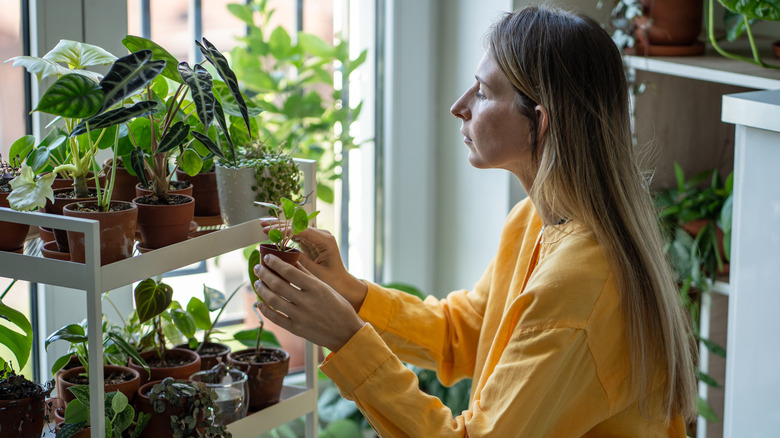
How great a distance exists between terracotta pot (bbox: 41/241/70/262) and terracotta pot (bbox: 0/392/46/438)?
20 cm

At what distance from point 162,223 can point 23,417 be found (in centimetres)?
32

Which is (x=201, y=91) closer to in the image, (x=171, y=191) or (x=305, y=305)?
(x=171, y=191)

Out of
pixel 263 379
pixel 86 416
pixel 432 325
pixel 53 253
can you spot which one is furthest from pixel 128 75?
pixel 432 325

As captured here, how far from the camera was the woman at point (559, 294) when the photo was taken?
116 centimetres

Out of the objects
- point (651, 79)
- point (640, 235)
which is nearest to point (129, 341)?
point (640, 235)

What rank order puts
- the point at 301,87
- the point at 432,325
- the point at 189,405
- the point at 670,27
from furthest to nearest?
the point at 301,87
the point at 670,27
the point at 432,325
the point at 189,405

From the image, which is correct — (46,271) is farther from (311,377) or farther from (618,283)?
(618,283)

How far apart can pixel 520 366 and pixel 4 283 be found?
3.44 feet

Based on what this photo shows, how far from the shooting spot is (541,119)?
1247 mm

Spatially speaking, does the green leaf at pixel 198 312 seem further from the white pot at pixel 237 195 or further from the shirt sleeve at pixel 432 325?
the shirt sleeve at pixel 432 325

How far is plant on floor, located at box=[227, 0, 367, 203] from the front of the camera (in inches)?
78.0

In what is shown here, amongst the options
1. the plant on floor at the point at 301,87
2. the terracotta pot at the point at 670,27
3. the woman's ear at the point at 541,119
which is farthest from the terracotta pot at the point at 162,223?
the terracotta pot at the point at 670,27

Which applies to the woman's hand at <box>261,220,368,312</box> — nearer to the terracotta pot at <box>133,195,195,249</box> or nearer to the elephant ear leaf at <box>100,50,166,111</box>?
the terracotta pot at <box>133,195,195,249</box>

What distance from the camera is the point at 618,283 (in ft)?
3.93
